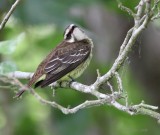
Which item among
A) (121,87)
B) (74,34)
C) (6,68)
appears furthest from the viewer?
(74,34)

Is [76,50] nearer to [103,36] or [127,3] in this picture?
[127,3]

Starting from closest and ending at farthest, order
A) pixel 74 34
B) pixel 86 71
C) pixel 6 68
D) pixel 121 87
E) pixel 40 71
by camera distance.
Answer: pixel 6 68 < pixel 121 87 < pixel 40 71 < pixel 74 34 < pixel 86 71

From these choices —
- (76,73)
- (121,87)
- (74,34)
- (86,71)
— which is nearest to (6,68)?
(121,87)

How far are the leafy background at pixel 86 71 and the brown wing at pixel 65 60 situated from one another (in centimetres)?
27

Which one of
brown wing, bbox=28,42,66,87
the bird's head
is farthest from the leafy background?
brown wing, bbox=28,42,66,87

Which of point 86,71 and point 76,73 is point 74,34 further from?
point 86,71

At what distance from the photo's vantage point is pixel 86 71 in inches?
315

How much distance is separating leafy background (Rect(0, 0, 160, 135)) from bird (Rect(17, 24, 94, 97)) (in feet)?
0.45

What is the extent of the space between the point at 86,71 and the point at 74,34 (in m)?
1.31

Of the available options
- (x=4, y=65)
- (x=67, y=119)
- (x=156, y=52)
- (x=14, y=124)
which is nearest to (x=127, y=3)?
(x=67, y=119)

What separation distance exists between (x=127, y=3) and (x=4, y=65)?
3274 mm

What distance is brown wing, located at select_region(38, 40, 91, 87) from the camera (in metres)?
5.88

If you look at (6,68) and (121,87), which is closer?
(6,68)

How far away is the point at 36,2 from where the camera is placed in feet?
22.5
